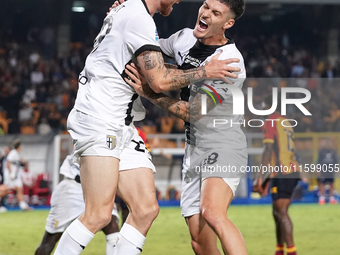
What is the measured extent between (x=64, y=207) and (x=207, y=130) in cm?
179

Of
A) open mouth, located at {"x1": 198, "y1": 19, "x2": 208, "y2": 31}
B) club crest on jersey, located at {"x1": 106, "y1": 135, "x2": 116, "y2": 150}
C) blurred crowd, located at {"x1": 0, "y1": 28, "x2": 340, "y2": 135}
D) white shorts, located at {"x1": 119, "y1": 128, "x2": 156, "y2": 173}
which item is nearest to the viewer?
club crest on jersey, located at {"x1": 106, "y1": 135, "x2": 116, "y2": 150}

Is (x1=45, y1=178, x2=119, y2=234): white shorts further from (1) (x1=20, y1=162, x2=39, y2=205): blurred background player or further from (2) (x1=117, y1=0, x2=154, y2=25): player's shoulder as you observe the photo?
(1) (x1=20, y1=162, x2=39, y2=205): blurred background player

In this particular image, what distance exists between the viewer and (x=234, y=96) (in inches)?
159

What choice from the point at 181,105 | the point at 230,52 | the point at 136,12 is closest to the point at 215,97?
the point at 181,105

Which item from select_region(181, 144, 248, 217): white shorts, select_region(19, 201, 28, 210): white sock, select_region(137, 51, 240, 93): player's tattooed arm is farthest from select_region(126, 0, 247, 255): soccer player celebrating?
select_region(19, 201, 28, 210): white sock

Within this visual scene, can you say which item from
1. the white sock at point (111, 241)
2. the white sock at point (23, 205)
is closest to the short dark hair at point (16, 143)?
the white sock at point (23, 205)

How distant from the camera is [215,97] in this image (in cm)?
390

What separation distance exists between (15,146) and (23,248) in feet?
19.2

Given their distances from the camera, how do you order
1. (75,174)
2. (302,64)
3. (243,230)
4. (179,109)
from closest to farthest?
1. (179,109)
2. (75,174)
3. (243,230)
4. (302,64)

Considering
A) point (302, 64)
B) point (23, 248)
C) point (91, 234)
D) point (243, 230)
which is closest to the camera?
point (91, 234)

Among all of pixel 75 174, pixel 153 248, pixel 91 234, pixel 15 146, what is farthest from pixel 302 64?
pixel 91 234

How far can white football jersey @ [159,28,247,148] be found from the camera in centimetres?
394

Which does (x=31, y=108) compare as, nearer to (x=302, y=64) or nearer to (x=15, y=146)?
(x=15, y=146)

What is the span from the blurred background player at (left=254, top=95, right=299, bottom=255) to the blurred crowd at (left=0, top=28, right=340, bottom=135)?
8.61 metres
